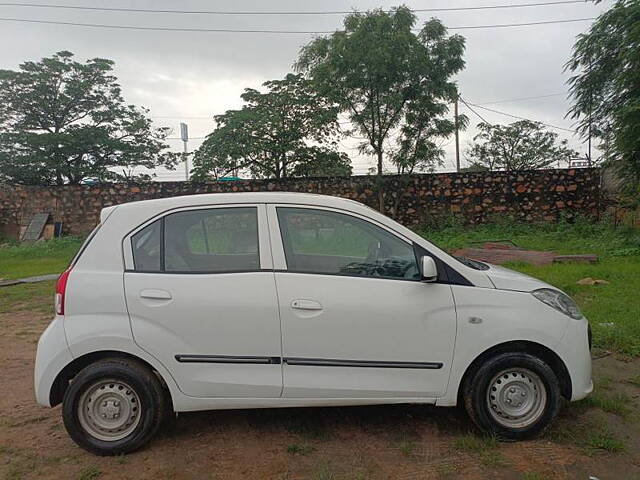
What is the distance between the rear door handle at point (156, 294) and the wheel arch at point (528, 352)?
6.53 feet

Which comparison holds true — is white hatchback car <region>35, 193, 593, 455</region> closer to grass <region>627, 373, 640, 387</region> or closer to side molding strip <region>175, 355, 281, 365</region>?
side molding strip <region>175, 355, 281, 365</region>

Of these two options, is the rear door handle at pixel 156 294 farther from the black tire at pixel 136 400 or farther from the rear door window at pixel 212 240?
the black tire at pixel 136 400

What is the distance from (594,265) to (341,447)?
7.42 m

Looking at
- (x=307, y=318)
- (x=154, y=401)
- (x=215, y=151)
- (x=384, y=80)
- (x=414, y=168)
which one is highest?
(x=384, y=80)

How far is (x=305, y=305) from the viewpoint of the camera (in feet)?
9.66

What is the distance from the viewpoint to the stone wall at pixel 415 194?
15.0m

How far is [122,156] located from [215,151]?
7.59 metres

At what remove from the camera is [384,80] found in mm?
13586

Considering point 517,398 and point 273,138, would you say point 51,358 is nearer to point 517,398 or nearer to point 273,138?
point 517,398

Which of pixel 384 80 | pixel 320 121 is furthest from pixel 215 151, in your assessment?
pixel 384 80

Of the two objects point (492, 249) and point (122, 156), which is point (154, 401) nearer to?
point (492, 249)

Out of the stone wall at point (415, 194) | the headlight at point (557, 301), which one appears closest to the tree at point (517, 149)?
the stone wall at point (415, 194)

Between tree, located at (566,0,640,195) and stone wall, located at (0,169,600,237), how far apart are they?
92.3 inches

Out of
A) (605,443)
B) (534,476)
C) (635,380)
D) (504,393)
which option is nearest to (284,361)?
(504,393)
